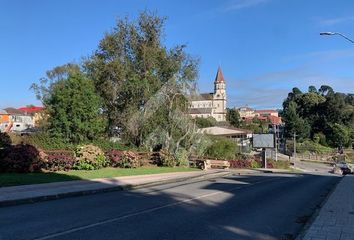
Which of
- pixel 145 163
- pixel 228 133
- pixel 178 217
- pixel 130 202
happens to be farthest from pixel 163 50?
pixel 228 133

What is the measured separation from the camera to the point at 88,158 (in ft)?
88.3

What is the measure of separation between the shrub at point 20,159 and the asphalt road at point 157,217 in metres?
6.84

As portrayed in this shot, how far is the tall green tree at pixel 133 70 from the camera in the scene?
39188 millimetres

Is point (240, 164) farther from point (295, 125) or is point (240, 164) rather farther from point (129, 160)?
point (295, 125)

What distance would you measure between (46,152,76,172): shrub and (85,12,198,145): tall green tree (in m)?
12.7

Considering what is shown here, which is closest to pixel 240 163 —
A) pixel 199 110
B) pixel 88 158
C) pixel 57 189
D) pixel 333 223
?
pixel 88 158

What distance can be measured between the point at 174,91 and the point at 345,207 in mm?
26559

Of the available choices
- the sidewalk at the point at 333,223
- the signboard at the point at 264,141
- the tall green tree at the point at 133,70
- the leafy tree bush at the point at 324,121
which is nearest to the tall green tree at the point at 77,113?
the tall green tree at the point at 133,70

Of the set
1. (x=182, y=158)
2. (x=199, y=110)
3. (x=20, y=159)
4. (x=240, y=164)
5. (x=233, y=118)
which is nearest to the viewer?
(x=20, y=159)

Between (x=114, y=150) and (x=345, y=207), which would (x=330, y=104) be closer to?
(x=114, y=150)

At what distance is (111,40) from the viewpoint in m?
41.1

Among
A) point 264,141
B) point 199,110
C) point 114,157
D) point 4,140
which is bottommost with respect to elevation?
point 114,157

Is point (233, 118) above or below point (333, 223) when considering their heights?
above

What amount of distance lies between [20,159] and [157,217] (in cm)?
1279
